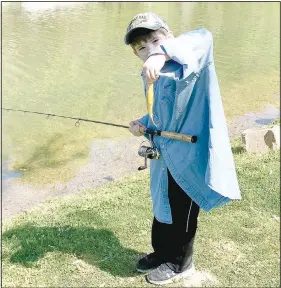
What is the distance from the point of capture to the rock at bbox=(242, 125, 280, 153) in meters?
5.40

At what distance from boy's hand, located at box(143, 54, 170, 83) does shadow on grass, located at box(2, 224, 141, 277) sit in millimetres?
1661

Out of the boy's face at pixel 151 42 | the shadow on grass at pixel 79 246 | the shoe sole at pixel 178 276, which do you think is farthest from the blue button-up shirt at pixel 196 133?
the shadow on grass at pixel 79 246

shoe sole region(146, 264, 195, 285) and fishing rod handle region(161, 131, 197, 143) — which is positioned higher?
fishing rod handle region(161, 131, 197, 143)

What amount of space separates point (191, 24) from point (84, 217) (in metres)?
12.9

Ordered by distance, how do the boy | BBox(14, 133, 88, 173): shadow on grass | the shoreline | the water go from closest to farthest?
the boy < the shoreline < BBox(14, 133, 88, 173): shadow on grass < the water

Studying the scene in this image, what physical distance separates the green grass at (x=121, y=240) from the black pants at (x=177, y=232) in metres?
0.18

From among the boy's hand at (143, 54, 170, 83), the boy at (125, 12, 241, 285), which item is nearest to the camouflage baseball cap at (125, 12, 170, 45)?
the boy at (125, 12, 241, 285)

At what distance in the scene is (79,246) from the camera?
3.68 metres

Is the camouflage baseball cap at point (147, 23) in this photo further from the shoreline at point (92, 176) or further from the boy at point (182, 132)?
the shoreline at point (92, 176)

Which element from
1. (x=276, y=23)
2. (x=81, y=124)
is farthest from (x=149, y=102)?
(x=276, y=23)

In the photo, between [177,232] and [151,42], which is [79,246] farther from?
[151,42]

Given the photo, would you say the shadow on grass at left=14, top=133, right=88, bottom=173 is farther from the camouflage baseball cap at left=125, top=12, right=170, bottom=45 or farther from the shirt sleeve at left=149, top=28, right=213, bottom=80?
the shirt sleeve at left=149, top=28, right=213, bottom=80

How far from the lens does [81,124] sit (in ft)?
25.7

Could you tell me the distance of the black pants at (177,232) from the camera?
2957 millimetres
